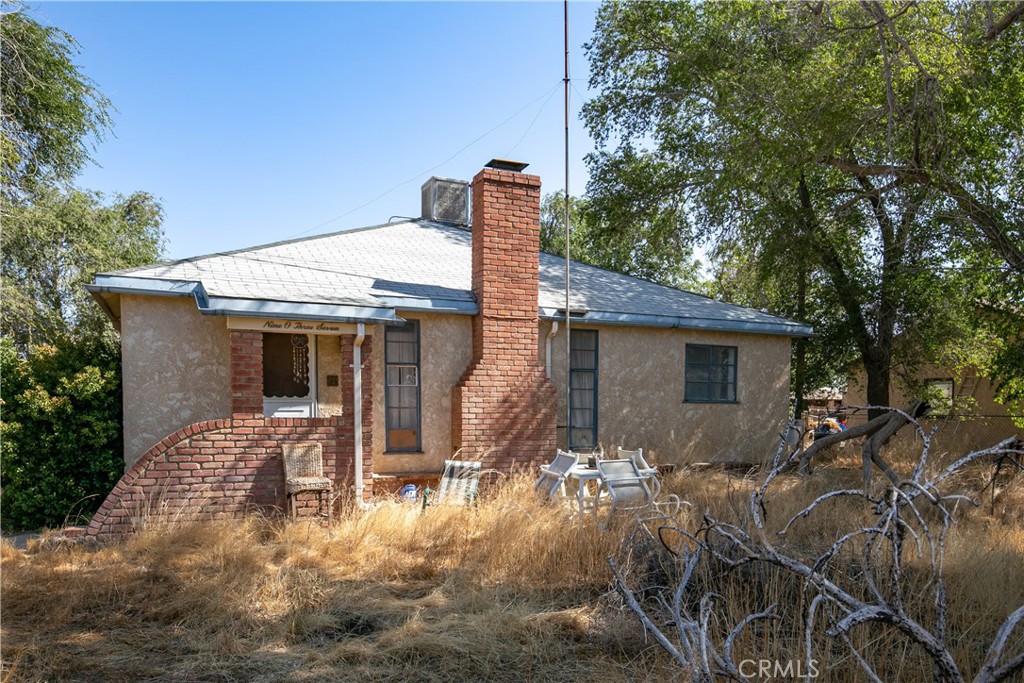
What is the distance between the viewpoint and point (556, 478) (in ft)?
27.5

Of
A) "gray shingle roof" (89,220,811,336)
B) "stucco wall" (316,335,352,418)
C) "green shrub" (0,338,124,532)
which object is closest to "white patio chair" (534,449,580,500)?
"gray shingle roof" (89,220,811,336)

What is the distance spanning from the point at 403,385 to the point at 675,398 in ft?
15.4

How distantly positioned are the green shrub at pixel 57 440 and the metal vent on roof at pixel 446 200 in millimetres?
7800

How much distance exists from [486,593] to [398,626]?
0.79m

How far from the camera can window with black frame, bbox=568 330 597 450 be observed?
416 inches

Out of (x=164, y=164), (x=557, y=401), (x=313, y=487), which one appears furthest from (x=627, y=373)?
(x=164, y=164)

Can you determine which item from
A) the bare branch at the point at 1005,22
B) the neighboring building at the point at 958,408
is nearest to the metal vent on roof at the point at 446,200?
the neighboring building at the point at 958,408

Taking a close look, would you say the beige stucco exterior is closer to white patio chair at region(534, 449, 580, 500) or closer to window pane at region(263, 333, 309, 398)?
window pane at region(263, 333, 309, 398)

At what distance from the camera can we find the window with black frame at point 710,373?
11508 mm

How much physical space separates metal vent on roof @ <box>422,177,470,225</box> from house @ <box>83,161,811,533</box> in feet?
4.28

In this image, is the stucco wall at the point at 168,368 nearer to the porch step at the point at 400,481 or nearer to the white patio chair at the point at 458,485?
the porch step at the point at 400,481

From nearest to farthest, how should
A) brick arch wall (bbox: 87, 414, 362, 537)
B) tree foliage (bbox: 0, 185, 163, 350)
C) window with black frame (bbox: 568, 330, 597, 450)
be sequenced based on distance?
brick arch wall (bbox: 87, 414, 362, 537) → window with black frame (bbox: 568, 330, 597, 450) → tree foliage (bbox: 0, 185, 163, 350)

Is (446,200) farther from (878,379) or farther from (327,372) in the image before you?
(878,379)

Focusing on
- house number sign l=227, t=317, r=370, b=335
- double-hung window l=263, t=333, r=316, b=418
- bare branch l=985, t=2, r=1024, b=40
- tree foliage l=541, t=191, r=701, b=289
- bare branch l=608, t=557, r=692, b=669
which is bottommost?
bare branch l=608, t=557, r=692, b=669
